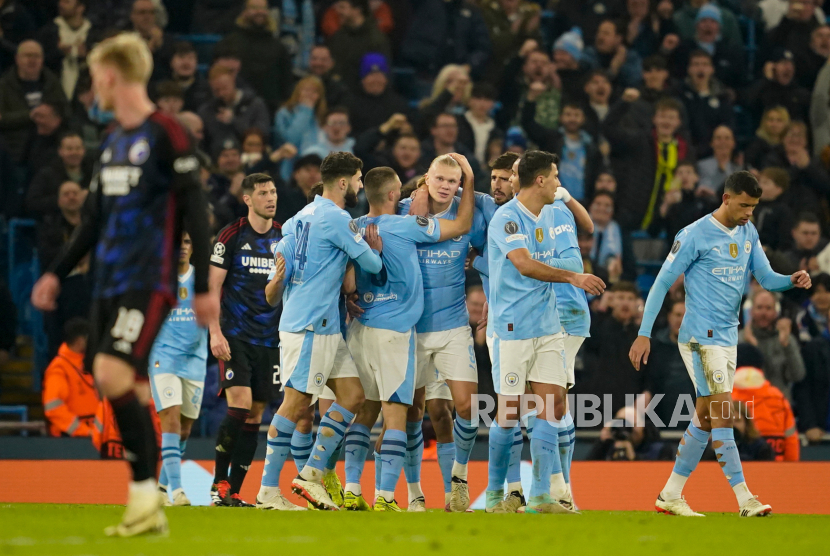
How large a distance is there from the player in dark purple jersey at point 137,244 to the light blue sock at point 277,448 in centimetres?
307

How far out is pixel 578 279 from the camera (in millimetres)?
8367

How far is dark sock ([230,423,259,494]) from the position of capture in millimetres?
10219

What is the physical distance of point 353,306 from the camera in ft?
30.7

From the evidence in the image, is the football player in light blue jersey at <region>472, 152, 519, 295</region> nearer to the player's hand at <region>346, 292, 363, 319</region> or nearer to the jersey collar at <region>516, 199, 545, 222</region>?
the jersey collar at <region>516, 199, 545, 222</region>

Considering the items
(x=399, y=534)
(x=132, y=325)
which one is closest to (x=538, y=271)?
(x=399, y=534)

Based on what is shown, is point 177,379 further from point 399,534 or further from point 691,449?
point 399,534

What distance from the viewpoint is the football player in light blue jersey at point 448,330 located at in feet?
30.6

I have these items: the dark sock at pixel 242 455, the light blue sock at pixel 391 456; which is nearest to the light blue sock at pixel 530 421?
the light blue sock at pixel 391 456

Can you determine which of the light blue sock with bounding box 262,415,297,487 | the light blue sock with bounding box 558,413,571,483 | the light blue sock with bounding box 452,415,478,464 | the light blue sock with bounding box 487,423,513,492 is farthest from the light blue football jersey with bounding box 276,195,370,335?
the light blue sock with bounding box 558,413,571,483

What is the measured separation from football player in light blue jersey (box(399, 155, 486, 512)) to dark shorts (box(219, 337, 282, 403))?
1490 millimetres

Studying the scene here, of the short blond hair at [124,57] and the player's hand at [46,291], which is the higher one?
the short blond hair at [124,57]

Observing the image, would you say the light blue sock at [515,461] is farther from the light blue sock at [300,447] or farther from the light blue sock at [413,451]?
the light blue sock at [300,447]

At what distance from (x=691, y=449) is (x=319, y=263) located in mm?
3268

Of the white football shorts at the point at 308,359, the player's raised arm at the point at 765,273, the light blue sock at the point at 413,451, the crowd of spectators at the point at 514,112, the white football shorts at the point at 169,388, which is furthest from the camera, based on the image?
the crowd of spectators at the point at 514,112
